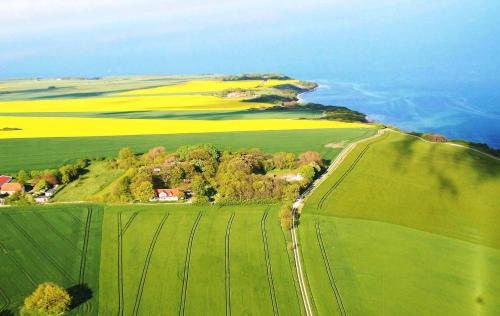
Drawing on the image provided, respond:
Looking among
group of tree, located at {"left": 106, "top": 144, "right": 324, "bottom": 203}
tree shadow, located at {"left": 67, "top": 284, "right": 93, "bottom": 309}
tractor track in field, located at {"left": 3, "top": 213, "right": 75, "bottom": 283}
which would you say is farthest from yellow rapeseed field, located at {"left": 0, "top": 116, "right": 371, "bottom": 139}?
tree shadow, located at {"left": 67, "top": 284, "right": 93, "bottom": 309}

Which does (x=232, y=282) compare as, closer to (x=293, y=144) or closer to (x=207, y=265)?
(x=207, y=265)

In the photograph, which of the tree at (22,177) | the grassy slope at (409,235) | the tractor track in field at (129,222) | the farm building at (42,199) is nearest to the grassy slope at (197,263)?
the tractor track in field at (129,222)

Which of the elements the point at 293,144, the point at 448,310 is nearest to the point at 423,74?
the point at 293,144

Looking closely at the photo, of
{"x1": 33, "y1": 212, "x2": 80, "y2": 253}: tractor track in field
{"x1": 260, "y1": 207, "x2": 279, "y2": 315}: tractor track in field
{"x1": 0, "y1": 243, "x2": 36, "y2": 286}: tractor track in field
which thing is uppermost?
{"x1": 0, "y1": 243, "x2": 36, "y2": 286}: tractor track in field

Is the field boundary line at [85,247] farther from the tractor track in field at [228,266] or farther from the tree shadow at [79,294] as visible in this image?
the tractor track in field at [228,266]

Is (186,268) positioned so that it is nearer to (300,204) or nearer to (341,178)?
(300,204)

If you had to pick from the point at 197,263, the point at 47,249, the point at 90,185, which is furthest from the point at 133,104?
the point at 197,263

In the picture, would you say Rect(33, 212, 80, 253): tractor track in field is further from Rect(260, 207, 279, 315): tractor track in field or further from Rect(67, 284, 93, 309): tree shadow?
Rect(260, 207, 279, 315): tractor track in field
